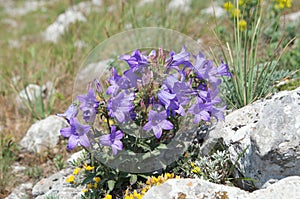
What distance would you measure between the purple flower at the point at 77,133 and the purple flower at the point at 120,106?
0.16 metres

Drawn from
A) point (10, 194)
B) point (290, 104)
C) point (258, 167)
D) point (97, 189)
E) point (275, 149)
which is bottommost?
point (10, 194)

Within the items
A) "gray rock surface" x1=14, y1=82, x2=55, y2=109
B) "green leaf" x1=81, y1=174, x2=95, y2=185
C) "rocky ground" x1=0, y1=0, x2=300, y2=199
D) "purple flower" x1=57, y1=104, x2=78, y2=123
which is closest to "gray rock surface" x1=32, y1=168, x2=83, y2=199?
"rocky ground" x1=0, y1=0, x2=300, y2=199

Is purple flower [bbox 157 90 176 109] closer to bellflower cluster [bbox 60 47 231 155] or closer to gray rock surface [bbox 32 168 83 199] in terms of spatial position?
bellflower cluster [bbox 60 47 231 155]

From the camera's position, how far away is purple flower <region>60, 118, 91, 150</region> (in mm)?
2283

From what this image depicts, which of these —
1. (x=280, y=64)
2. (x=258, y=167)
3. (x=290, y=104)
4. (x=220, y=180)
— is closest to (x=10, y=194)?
(x=220, y=180)

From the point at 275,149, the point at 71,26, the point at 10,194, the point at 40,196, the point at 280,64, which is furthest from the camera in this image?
the point at 71,26

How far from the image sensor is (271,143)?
2.17 m

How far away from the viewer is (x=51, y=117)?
3.96 meters

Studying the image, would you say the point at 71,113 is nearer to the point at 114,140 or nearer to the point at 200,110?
the point at 114,140

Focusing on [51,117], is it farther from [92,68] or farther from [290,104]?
[290,104]

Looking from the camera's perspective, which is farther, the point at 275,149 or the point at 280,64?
the point at 280,64

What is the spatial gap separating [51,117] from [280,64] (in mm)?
2174

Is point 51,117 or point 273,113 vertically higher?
point 273,113

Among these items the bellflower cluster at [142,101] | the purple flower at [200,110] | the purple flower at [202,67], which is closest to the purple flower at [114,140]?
the bellflower cluster at [142,101]
